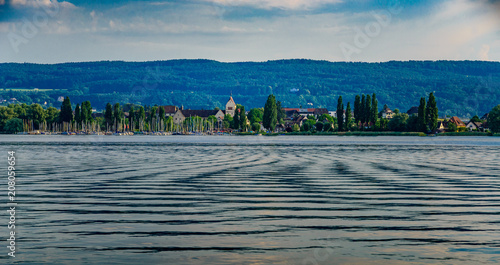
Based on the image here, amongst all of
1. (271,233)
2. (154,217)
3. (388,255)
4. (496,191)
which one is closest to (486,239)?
(388,255)

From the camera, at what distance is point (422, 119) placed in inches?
5945

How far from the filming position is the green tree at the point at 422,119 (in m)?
150

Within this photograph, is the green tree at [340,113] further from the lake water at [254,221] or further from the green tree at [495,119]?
the lake water at [254,221]

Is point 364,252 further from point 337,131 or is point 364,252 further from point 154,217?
point 337,131

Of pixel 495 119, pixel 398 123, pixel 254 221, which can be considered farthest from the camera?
pixel 398 123

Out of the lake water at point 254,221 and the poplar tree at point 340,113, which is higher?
the poplar tree at point 340,113

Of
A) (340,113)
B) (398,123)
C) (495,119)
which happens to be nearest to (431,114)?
(398,123)

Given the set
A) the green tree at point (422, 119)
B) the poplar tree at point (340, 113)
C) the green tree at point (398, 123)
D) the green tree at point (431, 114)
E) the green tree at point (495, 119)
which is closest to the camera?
the green tree at point (422, 119)

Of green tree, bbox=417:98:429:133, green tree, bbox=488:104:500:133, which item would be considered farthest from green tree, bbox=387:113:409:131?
green tree, bbox=488:104:500:133

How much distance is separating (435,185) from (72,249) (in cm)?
1776

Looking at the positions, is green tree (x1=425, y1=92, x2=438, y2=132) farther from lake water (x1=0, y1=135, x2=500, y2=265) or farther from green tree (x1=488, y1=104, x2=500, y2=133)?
lake water (x1=0, y1=135, x2=500, y2=265)

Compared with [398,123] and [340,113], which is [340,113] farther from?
[398,123]

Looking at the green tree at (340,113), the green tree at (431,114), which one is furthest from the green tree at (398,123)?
the green tree at (340,113)

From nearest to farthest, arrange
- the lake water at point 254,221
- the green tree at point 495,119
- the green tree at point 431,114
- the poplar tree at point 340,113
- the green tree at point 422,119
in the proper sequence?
the lake water at point 254,221 < the green tree at point 422,119 < the green tree at point 431,114 < the green tree at point 495,119 < the poplar tree at point 340,113
